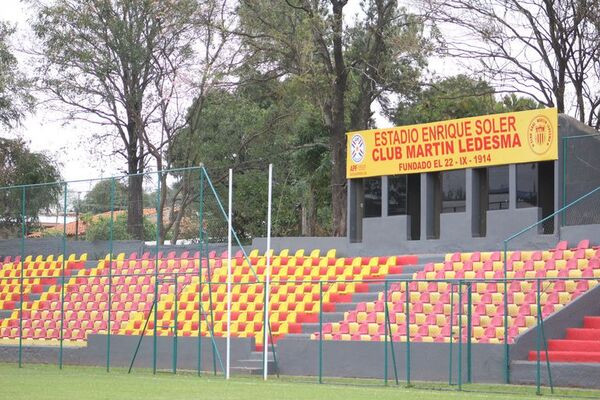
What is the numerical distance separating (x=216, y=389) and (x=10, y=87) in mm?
31626

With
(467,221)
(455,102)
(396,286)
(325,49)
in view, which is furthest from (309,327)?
(455,102)

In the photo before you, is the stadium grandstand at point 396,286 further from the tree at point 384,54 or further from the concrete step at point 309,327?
the tree at point 384,54

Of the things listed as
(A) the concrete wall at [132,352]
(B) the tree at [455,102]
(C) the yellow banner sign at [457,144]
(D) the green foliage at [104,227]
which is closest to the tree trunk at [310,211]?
(B) the tree at [455,102]

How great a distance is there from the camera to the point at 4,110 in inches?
2031

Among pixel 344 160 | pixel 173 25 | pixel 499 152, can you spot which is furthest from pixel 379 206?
pixel 173 25

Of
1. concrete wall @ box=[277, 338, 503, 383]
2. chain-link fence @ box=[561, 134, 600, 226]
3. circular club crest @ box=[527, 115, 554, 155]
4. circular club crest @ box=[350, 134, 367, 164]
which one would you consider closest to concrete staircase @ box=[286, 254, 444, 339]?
concrete wall @ box=[277, 338, 503, 383]

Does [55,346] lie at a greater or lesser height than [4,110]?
lesser

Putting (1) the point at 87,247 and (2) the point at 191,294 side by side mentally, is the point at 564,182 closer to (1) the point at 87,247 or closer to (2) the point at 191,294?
(2) the point at 191,294

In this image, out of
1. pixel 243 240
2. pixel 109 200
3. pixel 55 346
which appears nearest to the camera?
pixel 55 346

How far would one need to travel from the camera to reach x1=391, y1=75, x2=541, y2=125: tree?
138 ft

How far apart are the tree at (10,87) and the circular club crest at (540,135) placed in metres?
26.2

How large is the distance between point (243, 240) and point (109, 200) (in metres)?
22.5

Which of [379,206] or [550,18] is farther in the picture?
[550,18]

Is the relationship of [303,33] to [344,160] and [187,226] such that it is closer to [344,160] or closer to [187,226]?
[344,160]
